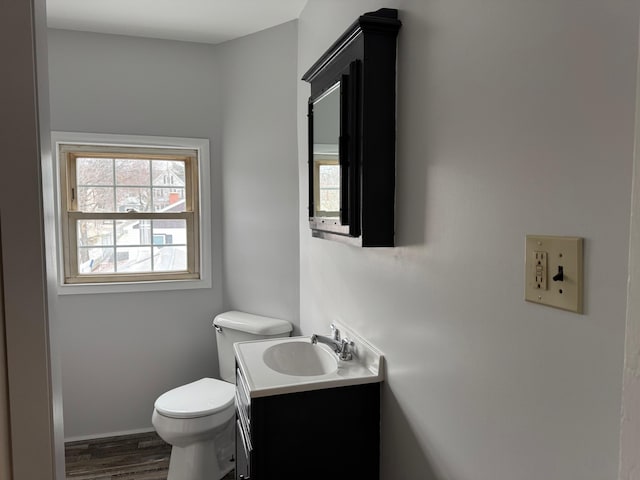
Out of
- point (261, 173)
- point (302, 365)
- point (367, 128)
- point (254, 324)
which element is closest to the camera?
point (367, 128)

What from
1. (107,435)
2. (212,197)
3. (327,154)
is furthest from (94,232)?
(327,154)

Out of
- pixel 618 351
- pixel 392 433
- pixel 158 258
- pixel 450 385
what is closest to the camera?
pixel 618 351

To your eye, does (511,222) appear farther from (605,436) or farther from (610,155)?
(605,436)

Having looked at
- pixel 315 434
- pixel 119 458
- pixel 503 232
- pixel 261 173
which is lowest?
pixel 119 458

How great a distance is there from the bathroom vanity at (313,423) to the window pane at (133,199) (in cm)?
168

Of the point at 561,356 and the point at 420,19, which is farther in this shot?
the point at 420,19

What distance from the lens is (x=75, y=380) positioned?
2.72m

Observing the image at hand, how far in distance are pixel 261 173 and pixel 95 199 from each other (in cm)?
108

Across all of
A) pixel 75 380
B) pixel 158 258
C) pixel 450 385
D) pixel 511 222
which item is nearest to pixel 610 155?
pixel 511 222

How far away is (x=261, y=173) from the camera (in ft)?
8.84

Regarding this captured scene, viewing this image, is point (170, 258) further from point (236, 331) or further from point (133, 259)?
point (236, 331)

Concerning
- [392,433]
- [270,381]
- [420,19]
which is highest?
[420,19]

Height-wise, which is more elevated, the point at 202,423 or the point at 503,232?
the point at 503,232

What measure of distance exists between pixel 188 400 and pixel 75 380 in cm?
97
